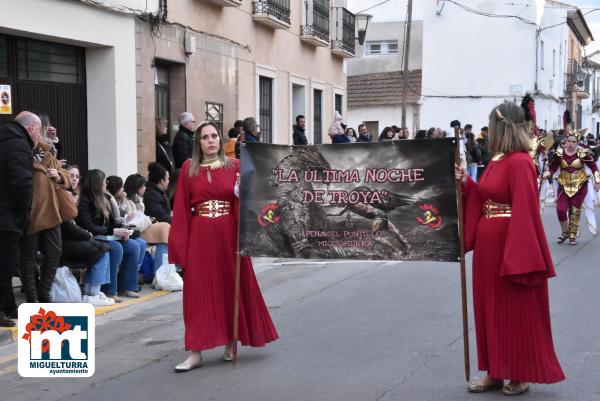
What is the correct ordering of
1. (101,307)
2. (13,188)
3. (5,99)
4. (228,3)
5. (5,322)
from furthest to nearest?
(228,3), (5,99), (101,307), (5,322), (13,188)

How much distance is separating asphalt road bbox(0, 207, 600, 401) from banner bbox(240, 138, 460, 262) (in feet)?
2.88

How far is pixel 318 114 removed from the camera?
25.4 m

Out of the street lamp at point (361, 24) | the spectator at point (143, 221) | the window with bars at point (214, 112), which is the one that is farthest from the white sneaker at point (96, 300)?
the street lamp at point (361, 24)

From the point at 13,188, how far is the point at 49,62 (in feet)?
18.5

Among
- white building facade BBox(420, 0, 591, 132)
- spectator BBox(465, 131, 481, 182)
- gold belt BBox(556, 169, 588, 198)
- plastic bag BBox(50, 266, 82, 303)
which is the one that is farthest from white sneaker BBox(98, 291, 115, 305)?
white building facade BBox(420, 0, 591, 132)

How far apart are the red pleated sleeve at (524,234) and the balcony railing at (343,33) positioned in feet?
65.4

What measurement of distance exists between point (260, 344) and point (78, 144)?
8.41m

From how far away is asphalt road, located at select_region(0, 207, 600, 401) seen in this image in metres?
6.24

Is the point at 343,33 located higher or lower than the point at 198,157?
higher

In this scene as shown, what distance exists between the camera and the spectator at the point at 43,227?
909 cm

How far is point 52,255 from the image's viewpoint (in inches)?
368

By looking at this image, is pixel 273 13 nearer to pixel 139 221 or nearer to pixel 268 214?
pixel 139 221
